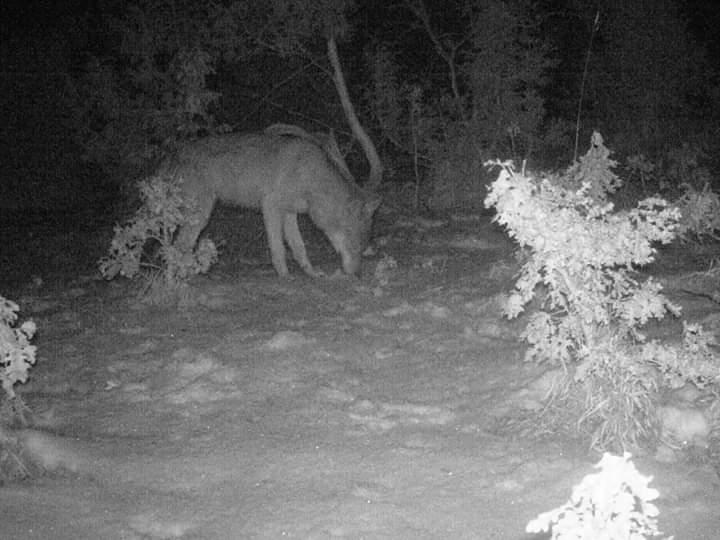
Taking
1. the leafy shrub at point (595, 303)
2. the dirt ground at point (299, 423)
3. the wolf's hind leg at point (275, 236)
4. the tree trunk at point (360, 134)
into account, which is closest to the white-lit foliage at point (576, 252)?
the leafy shrub at point (595, 303)

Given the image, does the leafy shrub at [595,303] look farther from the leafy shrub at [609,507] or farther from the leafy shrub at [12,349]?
the leafy shrub at [12,349]

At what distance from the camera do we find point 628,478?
10.9 ft

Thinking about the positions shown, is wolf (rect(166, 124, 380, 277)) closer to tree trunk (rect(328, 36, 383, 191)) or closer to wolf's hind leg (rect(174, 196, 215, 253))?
wolf's hind leg (rect(174, 196, 215, 253))

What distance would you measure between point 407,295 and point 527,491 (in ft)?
16.3

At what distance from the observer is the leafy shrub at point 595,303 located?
5.48m

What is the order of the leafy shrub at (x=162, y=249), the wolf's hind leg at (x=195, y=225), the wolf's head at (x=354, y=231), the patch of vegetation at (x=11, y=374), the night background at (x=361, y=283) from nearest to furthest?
the night background at (x=361, y=283), the patch of vegetation at (x=11, y=374), the leafy shrub at (x=162, y=249), the wolf's hind leg at (x=195, y=225), the wolf's head at (x=354, y=231)

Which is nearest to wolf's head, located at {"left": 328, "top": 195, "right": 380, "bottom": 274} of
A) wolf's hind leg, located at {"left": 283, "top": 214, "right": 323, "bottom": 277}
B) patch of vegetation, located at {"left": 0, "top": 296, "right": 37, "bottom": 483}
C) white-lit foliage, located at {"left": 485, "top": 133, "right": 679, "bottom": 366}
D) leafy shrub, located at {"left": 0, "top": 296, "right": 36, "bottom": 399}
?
wolf's hind leg, located at {"left": 283, "top": 214, "right": 323, "bottom": 277}

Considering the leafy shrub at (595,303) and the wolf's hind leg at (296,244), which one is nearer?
the leafy shrub at (595,303)

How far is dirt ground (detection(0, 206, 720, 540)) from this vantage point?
4840 mm

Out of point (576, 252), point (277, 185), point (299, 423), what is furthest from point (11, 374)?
point (277, 185)

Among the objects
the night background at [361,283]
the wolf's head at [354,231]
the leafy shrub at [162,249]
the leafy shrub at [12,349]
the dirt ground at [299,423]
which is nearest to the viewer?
the dirt ground at [299,423]

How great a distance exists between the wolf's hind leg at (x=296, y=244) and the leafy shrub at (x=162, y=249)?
191 centimetres

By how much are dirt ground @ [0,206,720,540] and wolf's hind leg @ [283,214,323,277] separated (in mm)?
1114

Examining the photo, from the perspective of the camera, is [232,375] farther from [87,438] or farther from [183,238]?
[183,238]
